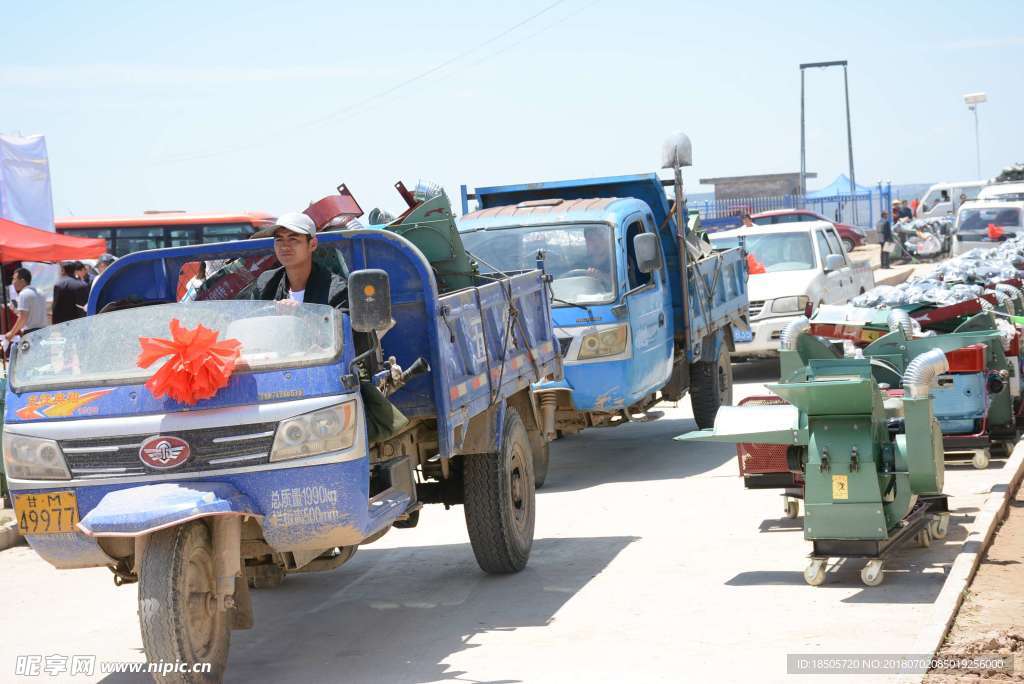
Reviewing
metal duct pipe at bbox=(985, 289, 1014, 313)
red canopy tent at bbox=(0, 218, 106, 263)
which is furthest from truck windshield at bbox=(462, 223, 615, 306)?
red canopy tent at bbox=(0, 218, 106, 263)

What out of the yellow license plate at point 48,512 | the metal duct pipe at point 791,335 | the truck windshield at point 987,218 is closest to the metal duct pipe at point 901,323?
the metal duct pipe at point 791,335

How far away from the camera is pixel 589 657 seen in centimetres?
619

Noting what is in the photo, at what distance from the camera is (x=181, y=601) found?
17.8 ft

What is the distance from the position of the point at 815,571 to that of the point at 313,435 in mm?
2997

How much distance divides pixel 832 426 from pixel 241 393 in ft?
10.9

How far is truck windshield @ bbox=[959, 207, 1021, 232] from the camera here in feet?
104

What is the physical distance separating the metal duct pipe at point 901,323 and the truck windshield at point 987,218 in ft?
76.9

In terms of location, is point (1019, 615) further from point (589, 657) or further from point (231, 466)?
point (231, 466)

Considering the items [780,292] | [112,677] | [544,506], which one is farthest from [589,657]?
[780,292]

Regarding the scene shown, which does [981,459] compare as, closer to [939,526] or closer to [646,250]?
[939,526]

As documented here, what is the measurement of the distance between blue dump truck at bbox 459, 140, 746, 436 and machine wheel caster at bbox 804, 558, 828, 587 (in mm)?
2858

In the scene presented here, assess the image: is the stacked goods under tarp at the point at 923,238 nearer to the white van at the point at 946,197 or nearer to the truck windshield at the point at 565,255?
the white van at the point at 946,197

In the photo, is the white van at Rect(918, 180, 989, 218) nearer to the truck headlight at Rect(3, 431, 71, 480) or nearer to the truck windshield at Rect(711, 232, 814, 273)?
the truck windshield at Rect(711, 232, 814, 273)

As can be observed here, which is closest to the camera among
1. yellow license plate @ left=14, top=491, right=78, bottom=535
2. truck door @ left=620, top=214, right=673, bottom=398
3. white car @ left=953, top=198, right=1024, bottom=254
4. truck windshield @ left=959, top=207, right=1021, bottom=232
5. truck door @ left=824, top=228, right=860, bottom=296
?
yellow license plate @ left=14, top=491, right=78, bottom=535
